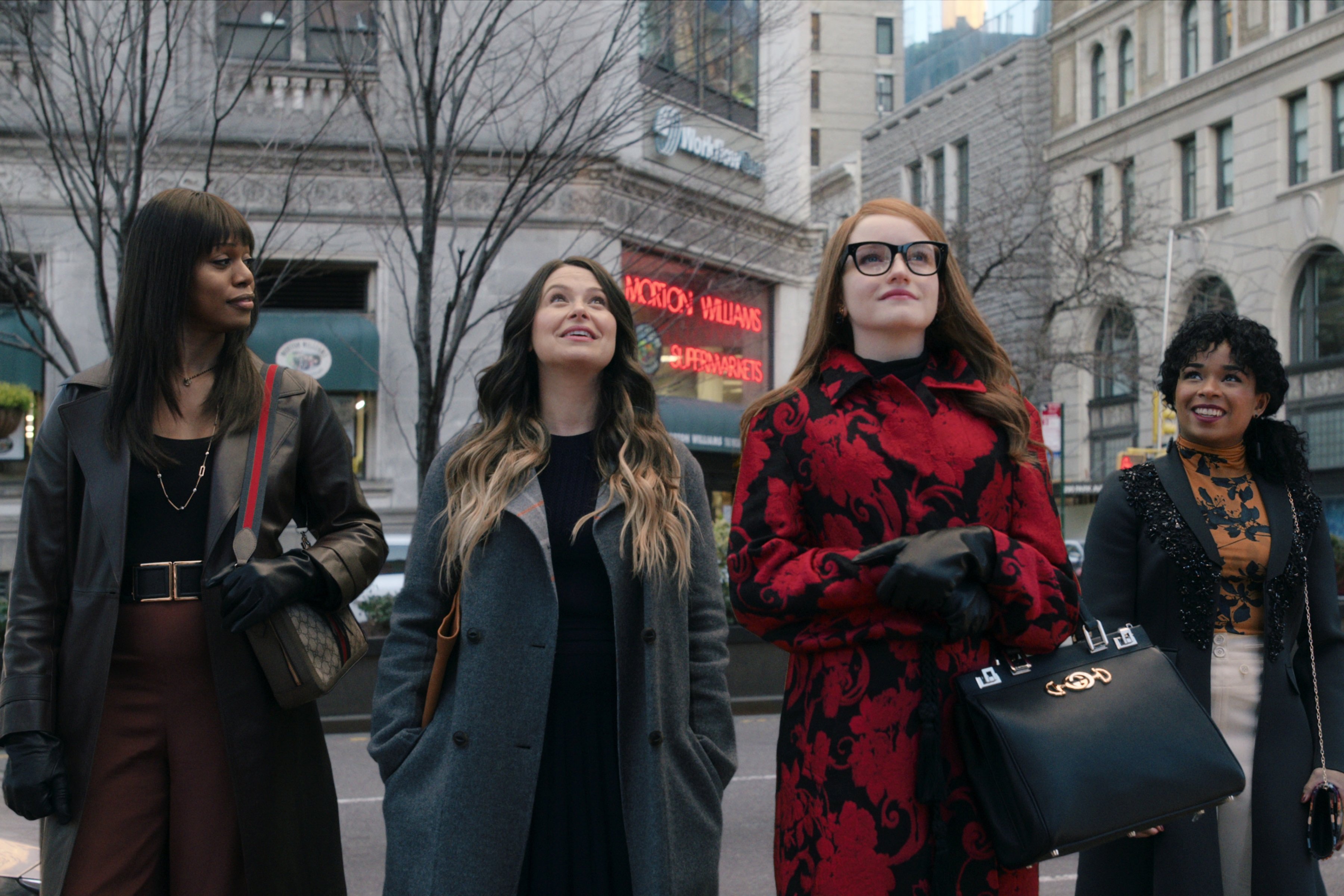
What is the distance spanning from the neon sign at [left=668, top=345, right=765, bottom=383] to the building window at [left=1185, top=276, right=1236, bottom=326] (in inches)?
619

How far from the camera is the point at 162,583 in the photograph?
9.90ft

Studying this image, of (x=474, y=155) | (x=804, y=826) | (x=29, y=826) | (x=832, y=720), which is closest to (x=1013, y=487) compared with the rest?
(x=832, y=720)

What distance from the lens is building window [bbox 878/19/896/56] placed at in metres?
66.3

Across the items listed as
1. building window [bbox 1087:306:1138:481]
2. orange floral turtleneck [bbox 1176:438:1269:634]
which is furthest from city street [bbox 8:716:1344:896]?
building window [bbox 1087:306:1138:481]

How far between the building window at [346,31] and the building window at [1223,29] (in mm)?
29492

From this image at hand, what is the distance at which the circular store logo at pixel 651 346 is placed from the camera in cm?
1617

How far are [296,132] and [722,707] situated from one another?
14.1 meters

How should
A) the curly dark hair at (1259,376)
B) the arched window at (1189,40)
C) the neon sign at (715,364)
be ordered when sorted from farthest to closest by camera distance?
the arched window at (1189,40), the neon sign at (715,364), the curly dark hair at (1259,376)

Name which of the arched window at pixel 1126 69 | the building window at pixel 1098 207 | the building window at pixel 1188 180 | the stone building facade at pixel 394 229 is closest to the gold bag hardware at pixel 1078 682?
the stone building facade at pixel 394 229

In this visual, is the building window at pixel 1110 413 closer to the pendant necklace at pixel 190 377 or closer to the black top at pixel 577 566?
the black top at pixel 577 566

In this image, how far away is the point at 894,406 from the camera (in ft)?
9.20

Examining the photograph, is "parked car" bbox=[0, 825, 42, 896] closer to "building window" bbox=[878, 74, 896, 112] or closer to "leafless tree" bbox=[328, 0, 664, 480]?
"leafless tree" bbox=[328, 0, 664, 480]

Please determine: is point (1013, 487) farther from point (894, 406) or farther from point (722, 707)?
point (722, 707)

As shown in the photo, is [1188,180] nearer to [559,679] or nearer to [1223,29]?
[1223,29]
